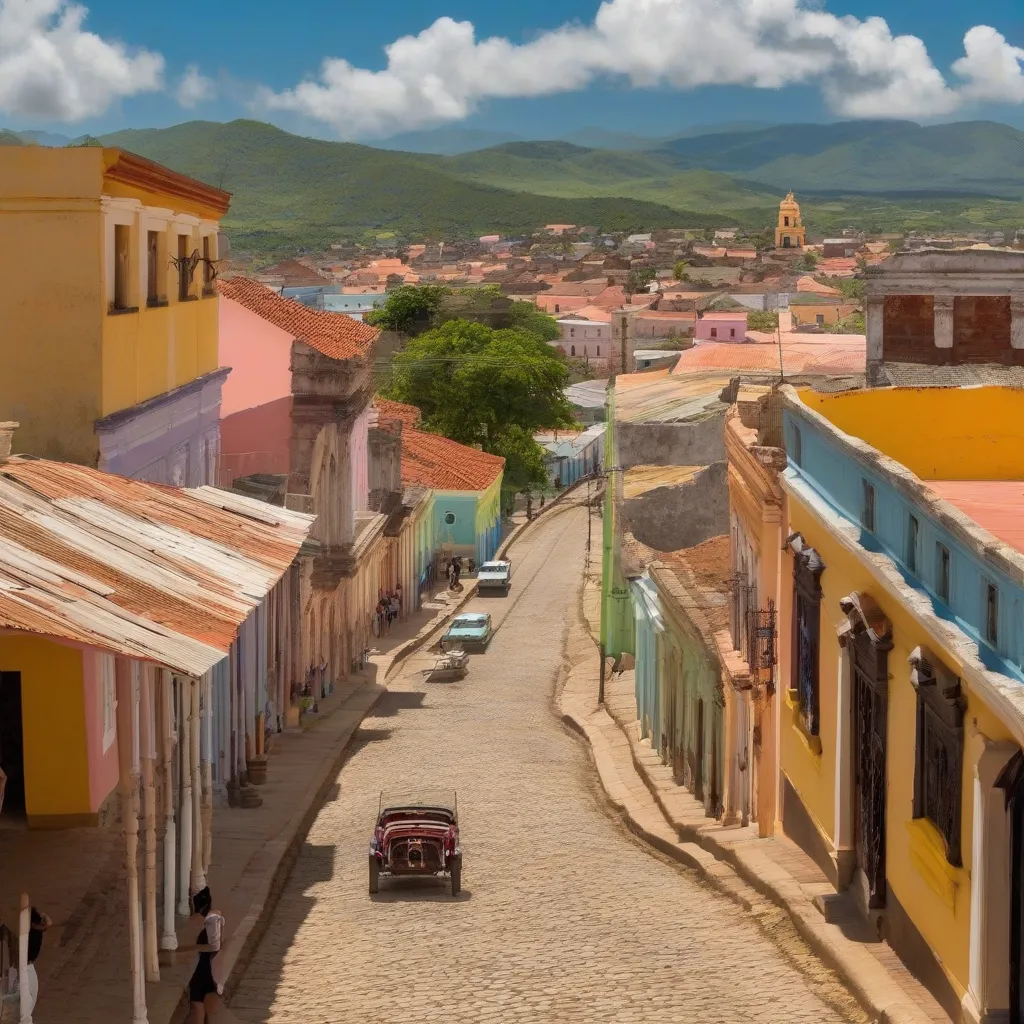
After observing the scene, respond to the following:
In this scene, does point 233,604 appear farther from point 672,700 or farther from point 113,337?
point 672,700

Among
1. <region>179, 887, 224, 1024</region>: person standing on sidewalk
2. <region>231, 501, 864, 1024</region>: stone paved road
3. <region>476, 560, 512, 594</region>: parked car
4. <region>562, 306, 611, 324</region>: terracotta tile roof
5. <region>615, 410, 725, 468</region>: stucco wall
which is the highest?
<region>562, 306, 611, 324</region>: terracotta tile roof

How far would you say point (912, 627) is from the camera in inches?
Result: 412

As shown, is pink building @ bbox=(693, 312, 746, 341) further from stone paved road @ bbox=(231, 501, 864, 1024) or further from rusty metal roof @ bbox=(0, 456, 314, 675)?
rusty metal roof @ bbox=(0, 456, 314, 675)

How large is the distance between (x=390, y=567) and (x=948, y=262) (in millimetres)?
21767

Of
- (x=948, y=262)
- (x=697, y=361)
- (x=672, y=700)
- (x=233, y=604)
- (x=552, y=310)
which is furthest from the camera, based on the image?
(x=552, y=310)

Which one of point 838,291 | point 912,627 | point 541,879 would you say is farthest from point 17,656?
point 838,291

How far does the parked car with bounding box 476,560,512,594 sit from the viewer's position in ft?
156

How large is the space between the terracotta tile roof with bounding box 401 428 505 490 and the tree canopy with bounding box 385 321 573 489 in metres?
8.07

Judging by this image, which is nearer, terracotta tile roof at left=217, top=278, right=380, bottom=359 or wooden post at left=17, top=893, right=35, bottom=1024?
wooden post at left=17, top=893, right=35, bottom=1024

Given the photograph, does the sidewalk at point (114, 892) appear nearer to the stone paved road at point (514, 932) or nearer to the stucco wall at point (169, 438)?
the stone paved road at point (514, 932)

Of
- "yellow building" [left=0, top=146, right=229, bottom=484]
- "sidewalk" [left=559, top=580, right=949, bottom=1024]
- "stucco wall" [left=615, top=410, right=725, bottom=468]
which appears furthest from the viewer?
"stucco wall" [left=615, top=410, right=725, bottom=468]

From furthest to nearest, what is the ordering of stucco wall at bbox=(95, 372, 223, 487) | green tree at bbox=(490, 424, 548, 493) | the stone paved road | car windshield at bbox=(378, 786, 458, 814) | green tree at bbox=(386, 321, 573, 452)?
green tree at bbox=(386, 321, 573, 452)
green tree at bbox=(490, 424, 548, 493)
car windshield at bbox=(378, 786, 458, 814)
stucco wall at bbox=(95, 372, 223, 487)
the stone paved road

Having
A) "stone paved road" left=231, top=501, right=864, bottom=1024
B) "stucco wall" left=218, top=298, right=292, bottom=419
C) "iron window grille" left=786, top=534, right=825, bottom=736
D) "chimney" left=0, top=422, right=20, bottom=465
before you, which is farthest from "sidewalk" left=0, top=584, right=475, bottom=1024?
"stucco wall" left=218, top=298, right=292, bottom=419

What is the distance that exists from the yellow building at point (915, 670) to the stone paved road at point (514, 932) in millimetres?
964
